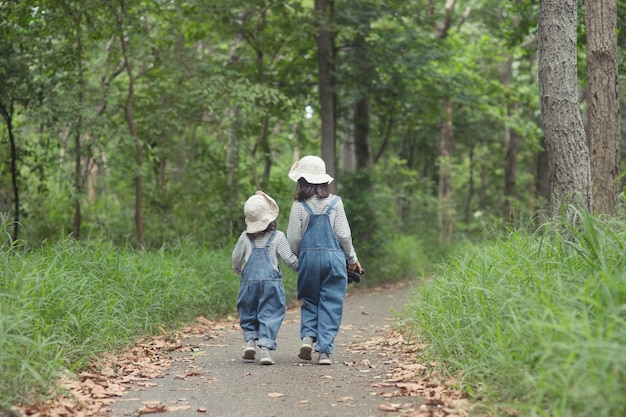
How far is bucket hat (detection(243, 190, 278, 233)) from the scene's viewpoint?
288 inches

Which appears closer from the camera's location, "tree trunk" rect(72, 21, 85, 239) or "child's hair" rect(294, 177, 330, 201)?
"child's hair" rect(294, 177, 330, 201)

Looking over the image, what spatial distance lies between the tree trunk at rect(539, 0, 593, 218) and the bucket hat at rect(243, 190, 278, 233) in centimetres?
291

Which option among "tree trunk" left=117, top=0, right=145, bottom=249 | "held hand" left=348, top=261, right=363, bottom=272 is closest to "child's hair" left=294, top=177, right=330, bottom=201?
"held hand" left=348, top=261, right=363, bottom=272

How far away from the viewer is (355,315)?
13.1 meters

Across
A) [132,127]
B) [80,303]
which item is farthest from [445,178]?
[80,303]

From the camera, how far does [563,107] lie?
7.46 meters

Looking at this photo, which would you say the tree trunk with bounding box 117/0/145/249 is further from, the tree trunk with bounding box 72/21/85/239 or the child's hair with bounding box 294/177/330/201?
the child's hair with bounding box 294/177/330/201

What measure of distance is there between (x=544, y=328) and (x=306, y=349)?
3.34 metres

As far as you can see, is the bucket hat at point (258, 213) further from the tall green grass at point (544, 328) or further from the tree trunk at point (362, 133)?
the tree trunk at point (362, 133)

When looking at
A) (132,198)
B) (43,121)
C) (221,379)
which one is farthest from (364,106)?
(221,379)

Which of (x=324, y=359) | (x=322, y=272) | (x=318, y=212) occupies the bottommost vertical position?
(x=324, y=359)

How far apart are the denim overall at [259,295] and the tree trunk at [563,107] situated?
2.96 m

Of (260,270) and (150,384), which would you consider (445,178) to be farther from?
(150,384)

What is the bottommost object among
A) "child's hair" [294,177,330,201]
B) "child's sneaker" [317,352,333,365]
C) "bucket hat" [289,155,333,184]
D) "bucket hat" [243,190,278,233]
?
"child's sneaker" [317,352,333,365]
